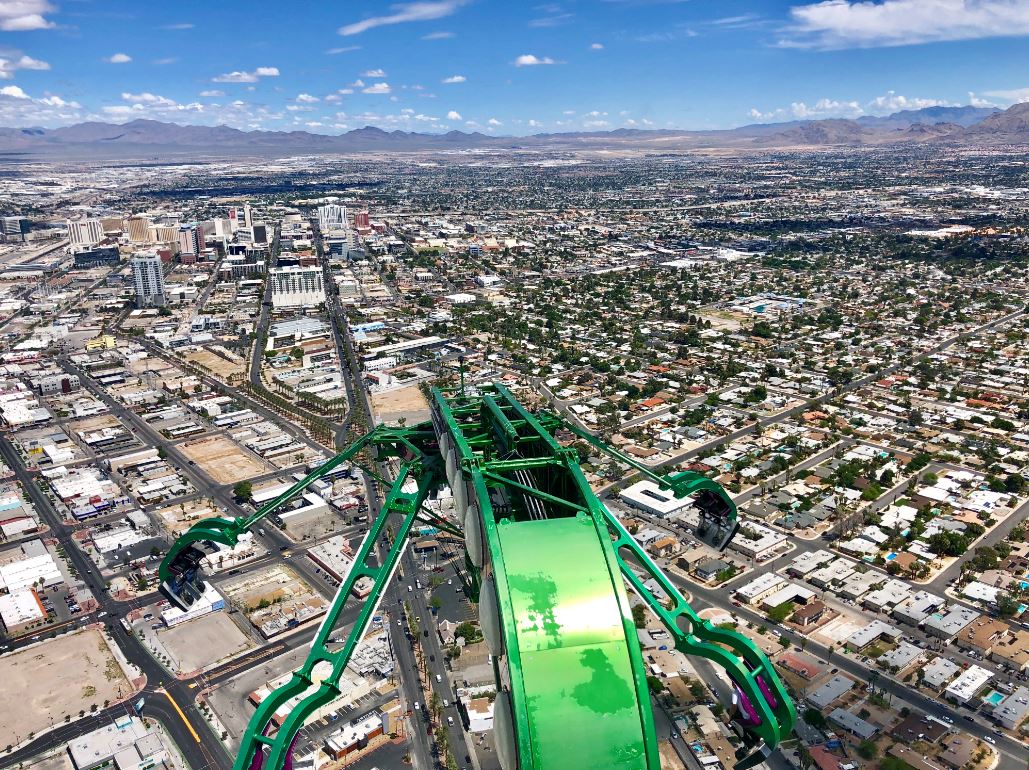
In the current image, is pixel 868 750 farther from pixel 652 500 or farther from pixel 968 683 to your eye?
pixel 652 500

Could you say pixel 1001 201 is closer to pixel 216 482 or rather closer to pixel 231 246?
pixel 231 246

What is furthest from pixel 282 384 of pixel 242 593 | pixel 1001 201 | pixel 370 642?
pixel 1001 201

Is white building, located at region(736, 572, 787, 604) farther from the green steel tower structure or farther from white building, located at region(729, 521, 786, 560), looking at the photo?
the green steel tower structure

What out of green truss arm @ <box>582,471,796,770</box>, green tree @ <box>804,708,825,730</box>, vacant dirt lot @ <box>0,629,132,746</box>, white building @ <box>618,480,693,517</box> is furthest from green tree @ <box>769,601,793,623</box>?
vacant dirt lot @ <box>0,629,132,746</box>

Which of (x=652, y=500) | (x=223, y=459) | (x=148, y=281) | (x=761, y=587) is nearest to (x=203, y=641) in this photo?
(x=223, y=459)

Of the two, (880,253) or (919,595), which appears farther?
(880,253)

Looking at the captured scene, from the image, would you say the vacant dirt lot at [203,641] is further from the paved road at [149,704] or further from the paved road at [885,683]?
the paved road at [885,683]
